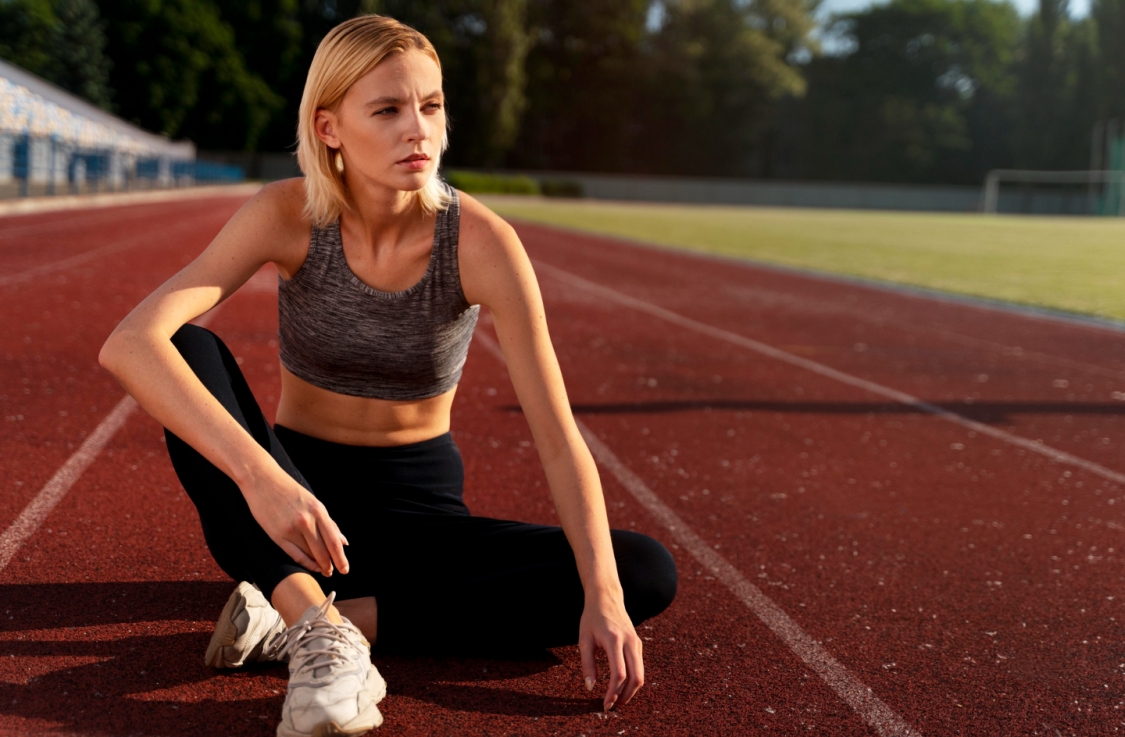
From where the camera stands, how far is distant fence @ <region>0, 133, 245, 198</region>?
28.0 metres

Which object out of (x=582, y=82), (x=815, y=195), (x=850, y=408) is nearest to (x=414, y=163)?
(x=850, y=408)

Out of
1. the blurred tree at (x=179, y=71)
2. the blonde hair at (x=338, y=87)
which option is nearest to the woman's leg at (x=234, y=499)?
the blonde hair at (x=338, y=87)

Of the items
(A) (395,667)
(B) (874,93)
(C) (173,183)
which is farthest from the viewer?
(B) (874,93)

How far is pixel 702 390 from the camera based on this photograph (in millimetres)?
7594

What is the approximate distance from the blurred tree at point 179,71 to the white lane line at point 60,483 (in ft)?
216

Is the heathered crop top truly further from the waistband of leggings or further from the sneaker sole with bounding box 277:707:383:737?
the sneaker sole with bounding box 277:707:383:737

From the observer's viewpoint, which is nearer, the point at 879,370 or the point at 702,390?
the point at 702,390

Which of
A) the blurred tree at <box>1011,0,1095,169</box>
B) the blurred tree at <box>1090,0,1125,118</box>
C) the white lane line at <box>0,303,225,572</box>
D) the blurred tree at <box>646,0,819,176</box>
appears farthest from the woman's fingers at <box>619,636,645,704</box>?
the blurred tree at <box>1090,0,1125,118</box>

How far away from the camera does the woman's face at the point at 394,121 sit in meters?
2.66

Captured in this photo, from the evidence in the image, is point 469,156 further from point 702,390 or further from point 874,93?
point 702,390

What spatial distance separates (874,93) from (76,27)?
2132 inches

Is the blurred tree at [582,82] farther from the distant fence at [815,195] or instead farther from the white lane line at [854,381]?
the white lane line at [854,381]

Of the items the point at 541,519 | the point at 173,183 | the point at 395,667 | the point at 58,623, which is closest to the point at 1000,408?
the point at 541,519

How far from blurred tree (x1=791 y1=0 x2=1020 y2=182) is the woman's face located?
271 ft
